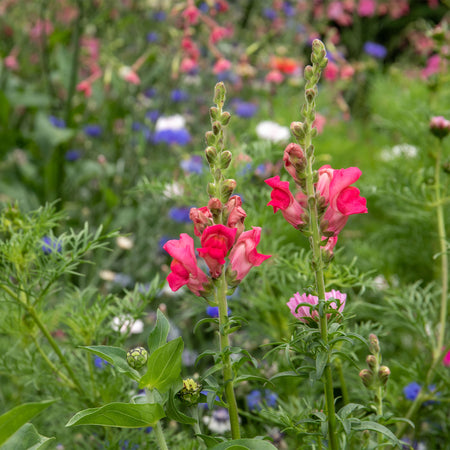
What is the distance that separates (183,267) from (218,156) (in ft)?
0.45

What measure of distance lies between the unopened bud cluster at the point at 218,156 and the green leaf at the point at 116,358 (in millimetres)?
218

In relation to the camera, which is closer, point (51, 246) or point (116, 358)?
point (116, 358)

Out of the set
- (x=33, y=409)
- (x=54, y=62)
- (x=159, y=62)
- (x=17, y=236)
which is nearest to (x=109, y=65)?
(x=159, y=62)

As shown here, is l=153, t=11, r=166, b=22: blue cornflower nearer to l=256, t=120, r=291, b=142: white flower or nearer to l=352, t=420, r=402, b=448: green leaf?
l=256, t=120, r=291, b=142: white flower

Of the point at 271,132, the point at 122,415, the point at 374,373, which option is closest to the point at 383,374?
the point at 374,373

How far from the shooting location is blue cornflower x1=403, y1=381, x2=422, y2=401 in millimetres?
1015

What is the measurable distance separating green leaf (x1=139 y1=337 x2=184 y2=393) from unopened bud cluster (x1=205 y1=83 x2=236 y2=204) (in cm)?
17

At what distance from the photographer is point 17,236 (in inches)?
34.1

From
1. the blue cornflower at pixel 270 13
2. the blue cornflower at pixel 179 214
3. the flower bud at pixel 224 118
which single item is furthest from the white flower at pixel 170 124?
the flower bud at pixel 224 118

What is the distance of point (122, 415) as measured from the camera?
0.60 meters

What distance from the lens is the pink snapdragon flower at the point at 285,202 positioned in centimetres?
63

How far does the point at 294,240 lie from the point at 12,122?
5.40 feet

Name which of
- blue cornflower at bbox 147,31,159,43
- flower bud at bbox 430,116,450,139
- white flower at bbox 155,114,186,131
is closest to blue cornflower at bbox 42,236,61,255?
flower bud at bbox 430,116,450,139

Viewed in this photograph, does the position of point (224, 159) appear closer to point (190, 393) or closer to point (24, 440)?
point (190, 393)
